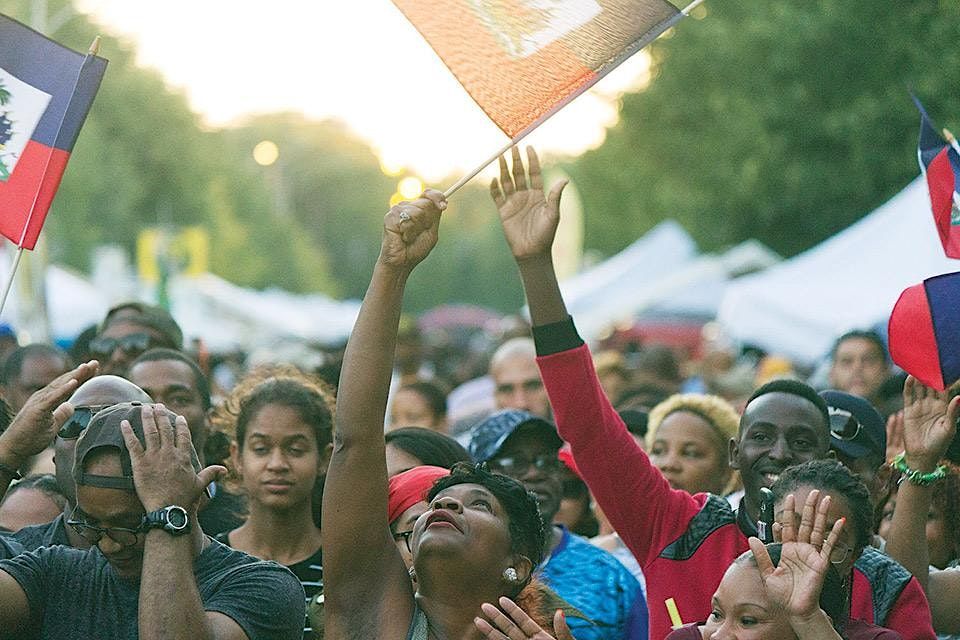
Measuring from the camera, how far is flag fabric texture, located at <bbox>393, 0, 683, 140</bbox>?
4.70 m

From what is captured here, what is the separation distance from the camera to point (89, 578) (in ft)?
12.9

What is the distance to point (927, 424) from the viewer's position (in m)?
4.98

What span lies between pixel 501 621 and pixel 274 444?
1.75m

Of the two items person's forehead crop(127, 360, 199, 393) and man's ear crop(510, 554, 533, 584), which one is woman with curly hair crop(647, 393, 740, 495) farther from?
man's ear crop(510, 554, 533, 584)

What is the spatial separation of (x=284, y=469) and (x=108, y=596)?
1.46m

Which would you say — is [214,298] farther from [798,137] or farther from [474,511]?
[474,511]

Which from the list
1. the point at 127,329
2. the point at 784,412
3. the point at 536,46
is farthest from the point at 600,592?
the point at 127,329

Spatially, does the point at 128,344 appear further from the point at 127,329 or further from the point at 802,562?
the point at 802,562

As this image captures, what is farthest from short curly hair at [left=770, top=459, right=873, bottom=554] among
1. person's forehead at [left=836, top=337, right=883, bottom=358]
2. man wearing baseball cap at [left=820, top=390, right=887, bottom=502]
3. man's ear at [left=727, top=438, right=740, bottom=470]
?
person's forehead at [left=836, top=337, right=883, bottom=358]

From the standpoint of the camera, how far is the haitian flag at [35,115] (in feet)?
17.0

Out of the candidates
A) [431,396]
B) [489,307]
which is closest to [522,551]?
[431,396]

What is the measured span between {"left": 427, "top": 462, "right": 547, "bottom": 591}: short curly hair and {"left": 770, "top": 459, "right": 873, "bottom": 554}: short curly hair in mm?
682

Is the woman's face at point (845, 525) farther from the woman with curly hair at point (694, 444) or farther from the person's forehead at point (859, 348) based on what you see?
the person's forehead at point (859, 348)

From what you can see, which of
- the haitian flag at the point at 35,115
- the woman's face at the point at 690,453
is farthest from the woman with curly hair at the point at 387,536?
the woman's face at the point at 690,453
